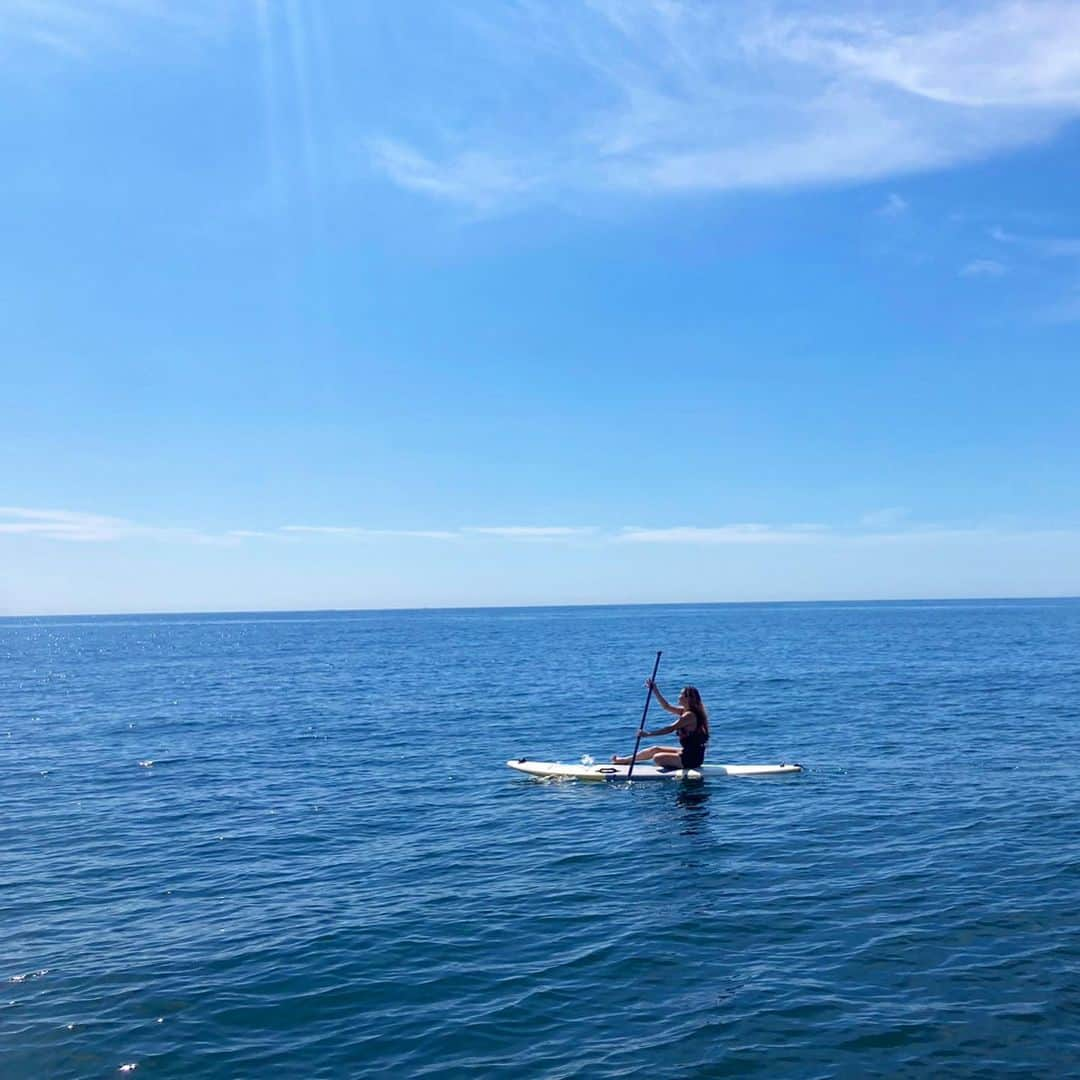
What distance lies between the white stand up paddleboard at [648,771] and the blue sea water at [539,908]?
1.71 ft

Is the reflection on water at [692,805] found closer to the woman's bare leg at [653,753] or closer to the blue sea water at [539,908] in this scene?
the blue sea water at [539,908]

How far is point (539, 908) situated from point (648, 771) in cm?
1150

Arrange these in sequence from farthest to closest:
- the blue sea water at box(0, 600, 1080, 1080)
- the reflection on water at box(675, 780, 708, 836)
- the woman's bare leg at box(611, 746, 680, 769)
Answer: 1. the woman's bare leg at box(611, 746, 680, 769)
2. the reflection on water at box(675, 780, 708, 836)
3. the blue sea water at box(0, 600, 1080, 1080)

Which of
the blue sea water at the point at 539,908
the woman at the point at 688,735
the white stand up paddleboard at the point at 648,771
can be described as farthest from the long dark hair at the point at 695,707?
the blue sea water at the point at 539,908

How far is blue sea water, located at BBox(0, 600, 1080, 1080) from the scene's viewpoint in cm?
1153

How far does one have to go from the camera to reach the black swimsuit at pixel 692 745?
27.0m

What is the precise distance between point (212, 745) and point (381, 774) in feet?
34.7

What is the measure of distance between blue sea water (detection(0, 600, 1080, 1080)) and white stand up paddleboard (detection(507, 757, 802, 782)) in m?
0.52

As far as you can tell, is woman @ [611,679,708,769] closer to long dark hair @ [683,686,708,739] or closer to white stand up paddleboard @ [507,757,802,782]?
long dark hair @ [683,686,708,739]

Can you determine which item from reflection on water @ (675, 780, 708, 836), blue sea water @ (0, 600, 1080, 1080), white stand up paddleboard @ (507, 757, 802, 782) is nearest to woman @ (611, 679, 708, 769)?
white stand up paddleboard @ (507, 757, 802, 782)

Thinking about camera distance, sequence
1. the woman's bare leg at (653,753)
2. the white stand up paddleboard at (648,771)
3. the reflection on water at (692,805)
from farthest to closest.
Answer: the woman's bare leg at (653,753)
the white stand up paddleboard at (648,771)
the reflection on water at (692,805)

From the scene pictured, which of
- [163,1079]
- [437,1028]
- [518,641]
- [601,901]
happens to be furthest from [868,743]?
[518,641]

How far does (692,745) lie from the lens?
2706cm

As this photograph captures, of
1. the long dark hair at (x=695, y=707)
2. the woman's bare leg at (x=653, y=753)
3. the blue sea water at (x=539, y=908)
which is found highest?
the long dark hair at (x=695, y=707)
